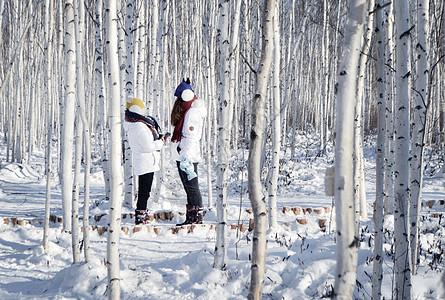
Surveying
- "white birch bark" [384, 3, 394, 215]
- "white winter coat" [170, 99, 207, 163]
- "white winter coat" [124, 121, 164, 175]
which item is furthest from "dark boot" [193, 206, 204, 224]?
"white birch bark" [384, 3, 394, 215]

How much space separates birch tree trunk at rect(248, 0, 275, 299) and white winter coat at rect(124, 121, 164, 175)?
241 cm

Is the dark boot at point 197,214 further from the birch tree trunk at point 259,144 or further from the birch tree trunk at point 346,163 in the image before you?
the birch tree trunk at point 346,163

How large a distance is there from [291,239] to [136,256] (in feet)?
5.54

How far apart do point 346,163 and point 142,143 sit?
3168 millimetres

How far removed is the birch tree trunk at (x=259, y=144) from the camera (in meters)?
1.83

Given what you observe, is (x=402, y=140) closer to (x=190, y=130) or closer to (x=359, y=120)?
(x=359, y=120)

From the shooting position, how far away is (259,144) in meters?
1.84

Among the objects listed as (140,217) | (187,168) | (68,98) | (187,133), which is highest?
(68,98)

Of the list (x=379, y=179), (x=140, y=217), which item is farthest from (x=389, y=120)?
(x=140, y=217)

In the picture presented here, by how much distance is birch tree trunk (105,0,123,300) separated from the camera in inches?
85.8

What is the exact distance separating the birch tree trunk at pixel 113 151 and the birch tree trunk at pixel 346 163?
144 centimetres

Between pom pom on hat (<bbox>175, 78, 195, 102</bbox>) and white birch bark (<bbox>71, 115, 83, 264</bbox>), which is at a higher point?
pom pom on hat (<bbox>175, 78, 195, 102</bbox>)

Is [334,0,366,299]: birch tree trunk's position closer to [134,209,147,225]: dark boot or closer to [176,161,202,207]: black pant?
[176,161,202,207]: black pant

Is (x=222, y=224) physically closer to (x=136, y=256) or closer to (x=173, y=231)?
(x=136, y=256)
